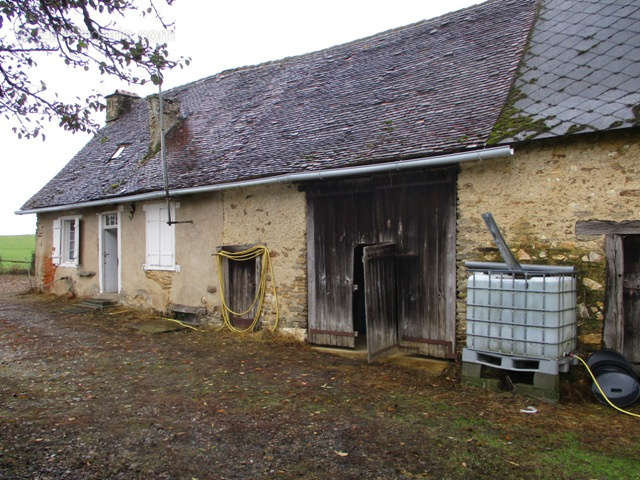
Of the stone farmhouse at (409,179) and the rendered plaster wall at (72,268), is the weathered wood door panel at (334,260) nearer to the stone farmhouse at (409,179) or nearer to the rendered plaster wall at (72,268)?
the stone farmhouse at (409,179)

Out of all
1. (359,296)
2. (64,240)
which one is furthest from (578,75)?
(64,240)

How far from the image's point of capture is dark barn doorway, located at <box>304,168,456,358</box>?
688cm

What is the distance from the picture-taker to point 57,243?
14.4m

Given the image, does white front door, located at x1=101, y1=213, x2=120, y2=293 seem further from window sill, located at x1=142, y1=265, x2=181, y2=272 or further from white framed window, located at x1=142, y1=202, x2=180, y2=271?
white framed window, located at x1=142, y1=202, x2=180, y2=271

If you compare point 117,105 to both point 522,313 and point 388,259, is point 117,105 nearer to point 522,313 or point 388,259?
point 388,259

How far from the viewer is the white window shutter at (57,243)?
1427cm

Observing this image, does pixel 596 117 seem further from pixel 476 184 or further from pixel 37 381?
pixel 37 381

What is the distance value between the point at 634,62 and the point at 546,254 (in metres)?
2.79

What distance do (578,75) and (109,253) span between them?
37.7 ft

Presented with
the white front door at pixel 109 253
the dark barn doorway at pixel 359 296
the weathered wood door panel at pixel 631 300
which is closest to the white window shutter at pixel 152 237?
the white front door at pixel 109 253

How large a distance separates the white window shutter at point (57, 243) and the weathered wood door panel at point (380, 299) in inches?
438

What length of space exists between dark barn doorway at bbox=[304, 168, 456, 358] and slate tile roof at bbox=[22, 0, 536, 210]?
0.62 meters

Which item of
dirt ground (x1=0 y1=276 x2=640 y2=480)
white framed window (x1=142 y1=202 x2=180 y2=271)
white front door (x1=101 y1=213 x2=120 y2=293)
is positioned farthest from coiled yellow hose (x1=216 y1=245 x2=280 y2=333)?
white front door (x1=101 y1=213 x2=120 y2=293)

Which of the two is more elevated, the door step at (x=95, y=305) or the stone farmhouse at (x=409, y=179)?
the stone farmhouse at (x=409, y=179)
